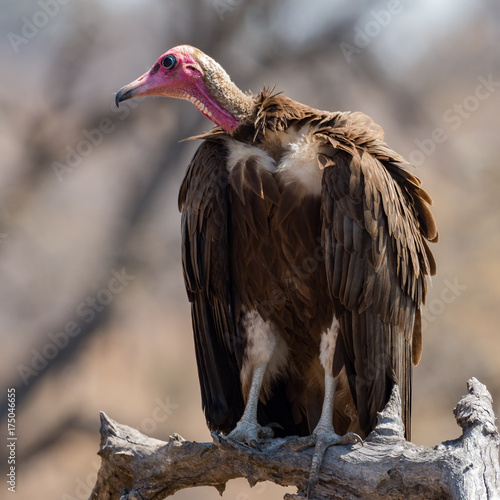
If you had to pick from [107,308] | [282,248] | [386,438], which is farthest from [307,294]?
[107,308]

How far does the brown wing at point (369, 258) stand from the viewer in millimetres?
3104

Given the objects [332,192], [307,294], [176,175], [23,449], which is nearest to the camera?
[332,192]

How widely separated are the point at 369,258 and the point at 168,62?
4.57 feet

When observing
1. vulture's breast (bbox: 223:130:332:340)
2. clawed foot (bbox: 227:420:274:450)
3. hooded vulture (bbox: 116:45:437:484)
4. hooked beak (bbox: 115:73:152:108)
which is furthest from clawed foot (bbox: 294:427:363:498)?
hooked beak (bbox: 115:73:152:108)

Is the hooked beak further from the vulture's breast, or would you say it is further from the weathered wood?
the weathered wood

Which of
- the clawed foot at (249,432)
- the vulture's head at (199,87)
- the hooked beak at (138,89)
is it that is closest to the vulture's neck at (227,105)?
the vulture's head at (199,87)

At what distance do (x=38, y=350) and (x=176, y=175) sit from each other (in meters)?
2.62

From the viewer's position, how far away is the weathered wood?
2.52 metres

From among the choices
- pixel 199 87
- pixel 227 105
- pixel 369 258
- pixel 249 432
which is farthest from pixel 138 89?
pixel 249 432

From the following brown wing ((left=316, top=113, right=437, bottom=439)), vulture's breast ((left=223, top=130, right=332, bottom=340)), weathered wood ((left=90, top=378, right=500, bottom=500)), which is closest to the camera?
weathered wood ((left=90, top=378, right=500, bottom=500))

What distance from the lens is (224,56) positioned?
884 centimetres

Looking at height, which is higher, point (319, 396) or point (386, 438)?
point (319, 396)

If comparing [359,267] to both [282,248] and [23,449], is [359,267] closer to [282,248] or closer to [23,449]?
[282,248]

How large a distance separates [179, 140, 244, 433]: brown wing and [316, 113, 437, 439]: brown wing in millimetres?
527
